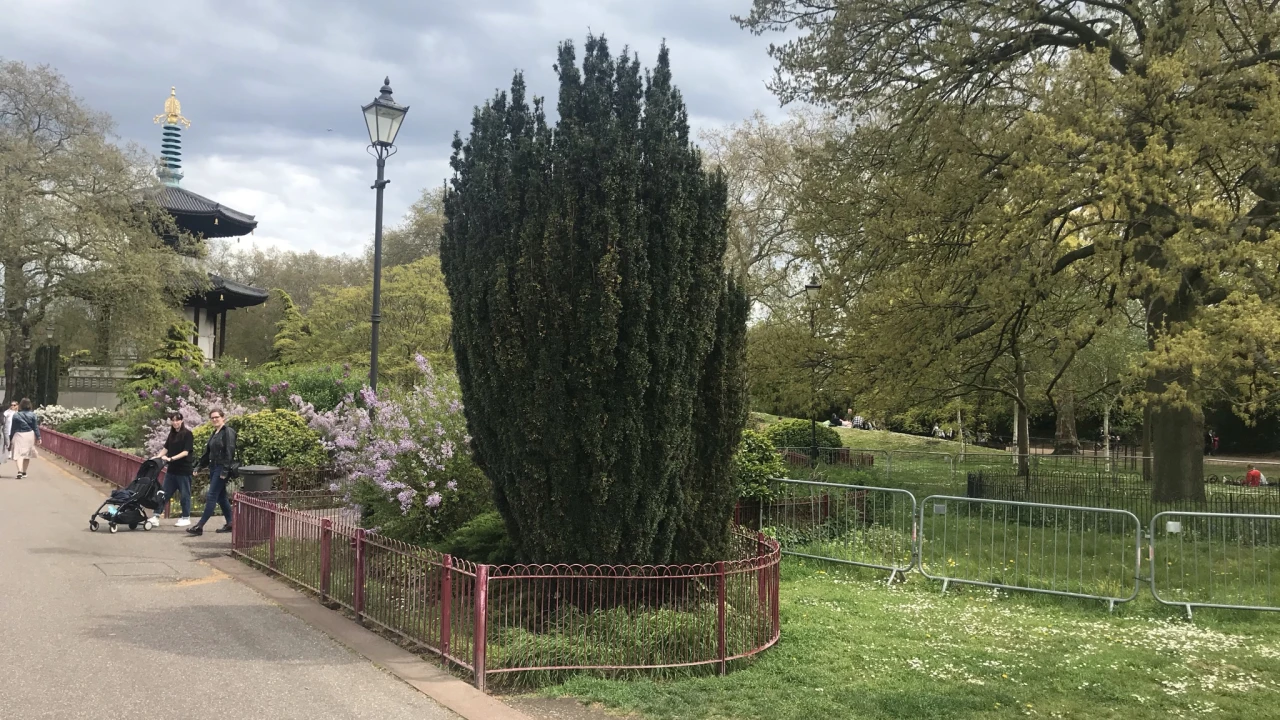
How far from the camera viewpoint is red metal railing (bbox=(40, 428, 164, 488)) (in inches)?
604

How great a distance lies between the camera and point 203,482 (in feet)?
46.4

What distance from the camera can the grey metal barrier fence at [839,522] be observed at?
34.2ft

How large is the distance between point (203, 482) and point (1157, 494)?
1657 cm

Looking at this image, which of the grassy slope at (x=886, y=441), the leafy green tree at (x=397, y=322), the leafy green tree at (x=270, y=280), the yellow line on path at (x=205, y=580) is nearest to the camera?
the yellow line on path at (x=205, y=580)

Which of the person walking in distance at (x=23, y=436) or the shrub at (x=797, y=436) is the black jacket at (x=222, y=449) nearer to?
the person walking in distance at (x=23, y=436)

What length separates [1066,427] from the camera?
4434 cm

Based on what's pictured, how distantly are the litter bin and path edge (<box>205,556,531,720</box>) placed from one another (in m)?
3.24

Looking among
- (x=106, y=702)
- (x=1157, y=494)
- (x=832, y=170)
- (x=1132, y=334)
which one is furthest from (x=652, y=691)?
(x=1132, y=334)

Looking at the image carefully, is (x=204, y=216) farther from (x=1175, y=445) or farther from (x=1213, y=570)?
(x=1213, y=570)

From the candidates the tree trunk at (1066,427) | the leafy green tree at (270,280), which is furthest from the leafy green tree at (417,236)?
the tree trunk at (1066,427)

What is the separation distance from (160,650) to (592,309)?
13.1 ft

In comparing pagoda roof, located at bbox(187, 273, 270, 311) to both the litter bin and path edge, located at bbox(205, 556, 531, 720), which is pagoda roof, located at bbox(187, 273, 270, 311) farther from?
path edge, located at bbox(205, 556, 531, 720)

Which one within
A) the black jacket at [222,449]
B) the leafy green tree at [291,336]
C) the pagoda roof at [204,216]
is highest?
the pagoda roof at [204,216]

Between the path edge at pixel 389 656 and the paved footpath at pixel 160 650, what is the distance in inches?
4.0
